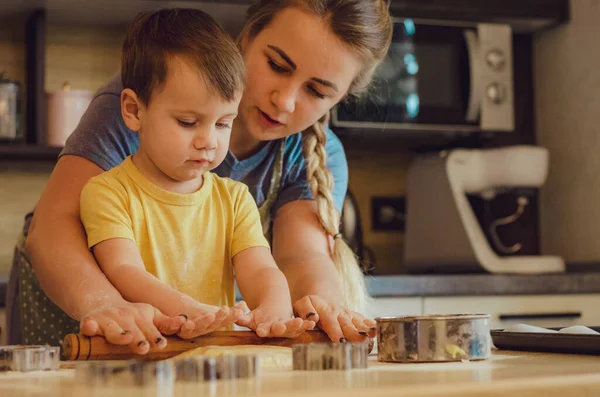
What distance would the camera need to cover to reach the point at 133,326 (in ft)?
2.67

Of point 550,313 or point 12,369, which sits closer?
point 12,369

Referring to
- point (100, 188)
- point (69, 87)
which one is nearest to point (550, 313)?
point (69, 87)

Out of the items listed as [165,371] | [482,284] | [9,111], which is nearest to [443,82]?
[482,284]

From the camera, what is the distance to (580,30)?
2.79 meters

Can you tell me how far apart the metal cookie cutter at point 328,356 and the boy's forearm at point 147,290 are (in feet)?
0.99

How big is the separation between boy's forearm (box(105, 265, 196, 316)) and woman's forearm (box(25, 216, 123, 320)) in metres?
0.01

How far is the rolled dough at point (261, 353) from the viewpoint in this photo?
71cm

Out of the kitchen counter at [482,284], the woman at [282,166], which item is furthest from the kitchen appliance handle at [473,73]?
the woman at [282,166]

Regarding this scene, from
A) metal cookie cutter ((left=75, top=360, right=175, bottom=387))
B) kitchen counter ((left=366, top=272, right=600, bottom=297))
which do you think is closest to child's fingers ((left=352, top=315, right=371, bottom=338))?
metal cookie cutter ((left=75, top=360, right=175, bottom=387))

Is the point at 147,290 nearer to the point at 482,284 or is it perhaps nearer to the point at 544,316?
the point at 482,284

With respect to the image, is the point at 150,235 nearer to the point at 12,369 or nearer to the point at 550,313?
the point at 12,369

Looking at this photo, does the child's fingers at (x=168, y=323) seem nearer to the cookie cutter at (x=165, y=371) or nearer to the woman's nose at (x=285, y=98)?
the cookie cutter at (x=165, y=371)

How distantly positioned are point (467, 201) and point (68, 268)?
178cm

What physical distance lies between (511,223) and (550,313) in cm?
57
